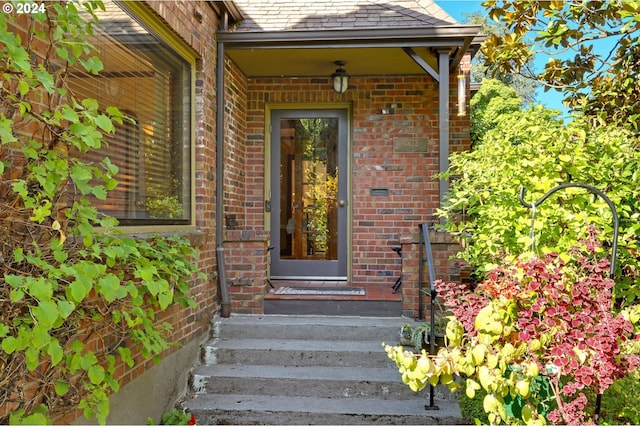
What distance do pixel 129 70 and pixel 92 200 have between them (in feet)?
3.24

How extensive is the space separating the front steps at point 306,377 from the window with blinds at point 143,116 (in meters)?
1.14

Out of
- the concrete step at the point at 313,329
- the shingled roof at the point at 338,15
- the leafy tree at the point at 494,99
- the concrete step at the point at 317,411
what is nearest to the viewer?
the concrete step at the point at 317,411

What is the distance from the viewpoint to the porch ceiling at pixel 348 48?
4582 mm

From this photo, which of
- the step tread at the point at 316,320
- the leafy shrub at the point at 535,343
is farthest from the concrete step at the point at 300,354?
the leafy shrub at the point at 535,343

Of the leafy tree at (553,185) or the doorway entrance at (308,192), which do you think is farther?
the doorway entrance at (308,192)

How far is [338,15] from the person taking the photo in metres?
5.16

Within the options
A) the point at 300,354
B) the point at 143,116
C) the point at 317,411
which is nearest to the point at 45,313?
the point at 143,116

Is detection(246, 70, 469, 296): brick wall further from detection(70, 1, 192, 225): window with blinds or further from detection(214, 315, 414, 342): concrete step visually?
detection(70, 1, 192, 225): window with blinds

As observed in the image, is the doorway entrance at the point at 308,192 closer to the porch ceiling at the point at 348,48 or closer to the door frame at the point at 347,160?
the door frame at the point at 347,160

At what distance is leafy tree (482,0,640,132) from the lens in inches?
176

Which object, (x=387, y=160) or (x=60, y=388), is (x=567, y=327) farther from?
(x=387, y=160)

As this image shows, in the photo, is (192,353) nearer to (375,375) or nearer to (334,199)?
(375,375)

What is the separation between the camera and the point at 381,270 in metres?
5.72

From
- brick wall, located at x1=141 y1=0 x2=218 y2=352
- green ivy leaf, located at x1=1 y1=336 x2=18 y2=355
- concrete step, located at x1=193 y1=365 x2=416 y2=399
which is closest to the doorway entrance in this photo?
brick wall, located at x1=141 y1=0 x2=218 y2=352
